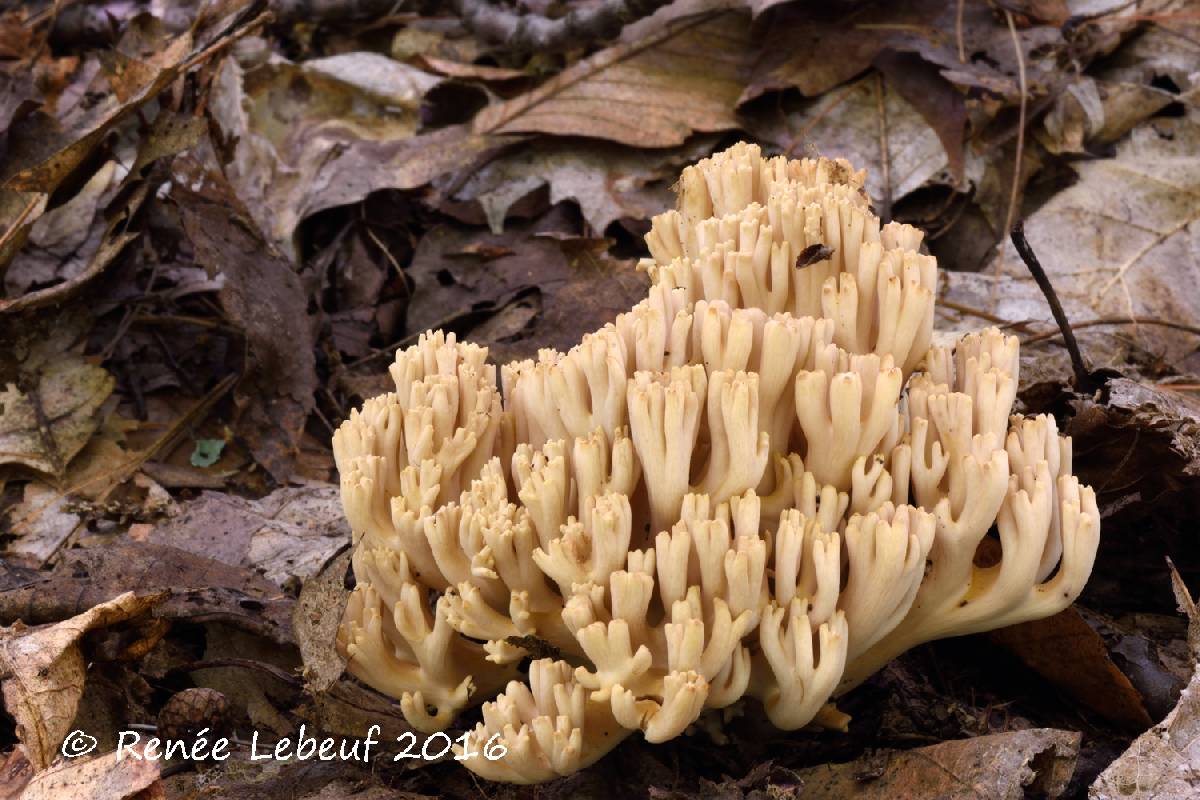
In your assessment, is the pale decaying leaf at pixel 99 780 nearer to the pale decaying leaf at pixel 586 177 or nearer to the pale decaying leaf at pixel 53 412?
the pale decaying leaf at pixel 53 412

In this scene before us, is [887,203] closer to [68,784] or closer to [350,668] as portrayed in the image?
[350,668]

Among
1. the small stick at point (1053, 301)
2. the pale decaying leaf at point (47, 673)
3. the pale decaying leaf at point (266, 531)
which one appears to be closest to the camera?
the pale decaying leaf at point (47, 673)

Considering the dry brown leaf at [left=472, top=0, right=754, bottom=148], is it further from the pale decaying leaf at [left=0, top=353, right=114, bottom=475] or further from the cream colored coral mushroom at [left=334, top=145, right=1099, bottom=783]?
the cream colored coral mushroom at [left=334, top=145, right=1099, bottom=783]

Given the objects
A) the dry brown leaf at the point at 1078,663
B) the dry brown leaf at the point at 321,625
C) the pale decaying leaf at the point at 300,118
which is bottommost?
the dry brown leaf at the point at 1078,663

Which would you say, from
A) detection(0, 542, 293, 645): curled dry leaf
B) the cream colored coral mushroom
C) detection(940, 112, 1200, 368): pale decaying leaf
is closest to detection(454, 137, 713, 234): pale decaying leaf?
detection(940, 112, 1200, 368): pale decaying leaf

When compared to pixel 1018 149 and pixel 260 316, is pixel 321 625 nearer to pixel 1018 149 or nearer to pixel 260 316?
pixel 260 316

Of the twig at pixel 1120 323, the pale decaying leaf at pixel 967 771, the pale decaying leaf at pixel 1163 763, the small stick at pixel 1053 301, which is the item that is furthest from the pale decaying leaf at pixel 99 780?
the twig at pixel 1120 323
